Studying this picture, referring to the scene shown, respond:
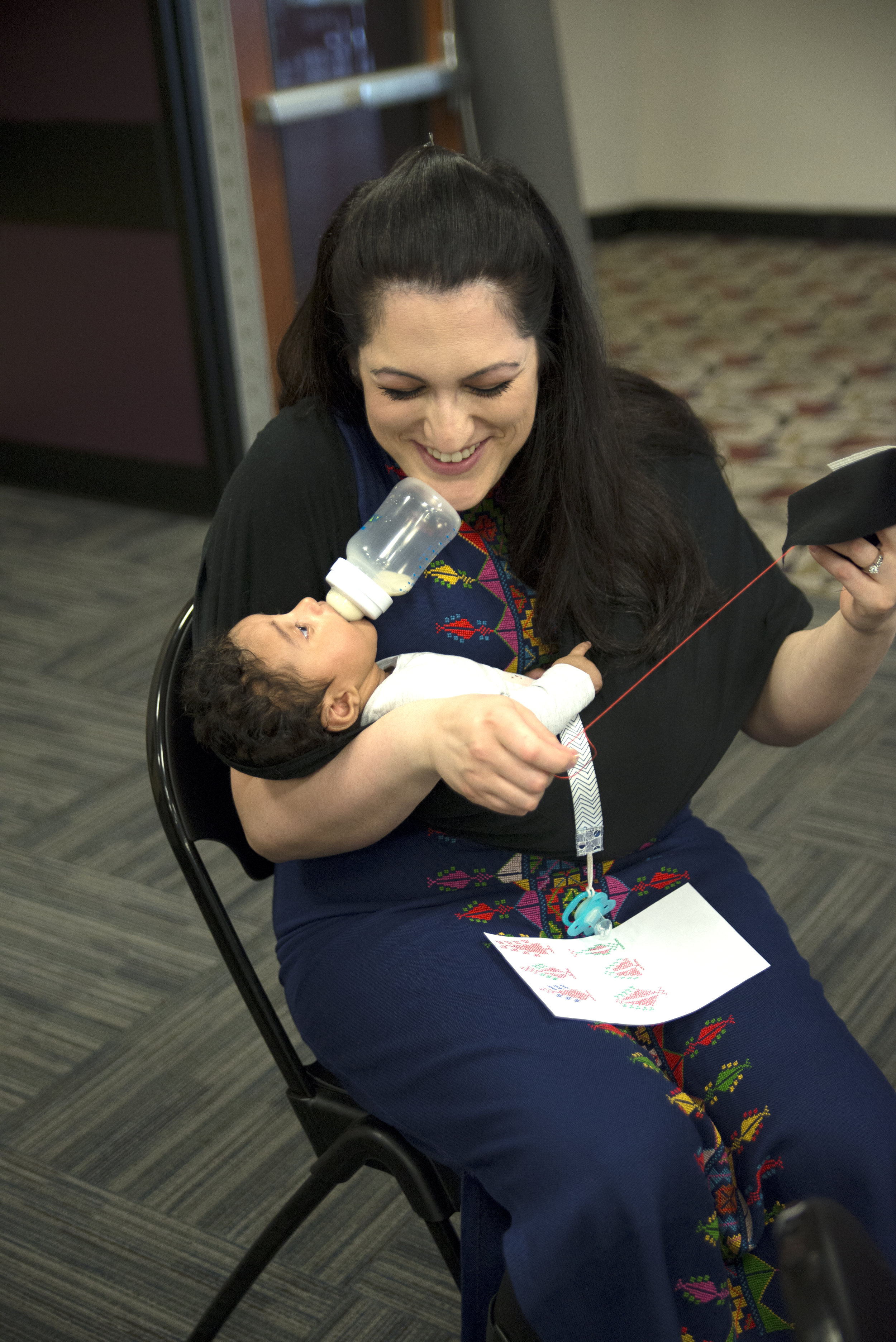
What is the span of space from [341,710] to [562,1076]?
41 cm

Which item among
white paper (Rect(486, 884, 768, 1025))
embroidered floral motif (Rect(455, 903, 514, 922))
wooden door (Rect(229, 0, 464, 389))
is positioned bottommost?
white paper (Rect(486, 884, 768, 1025))

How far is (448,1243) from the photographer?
4.12 feet

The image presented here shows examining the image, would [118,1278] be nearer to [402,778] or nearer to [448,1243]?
[448,1243]

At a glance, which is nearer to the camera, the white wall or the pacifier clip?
the pacifier clip

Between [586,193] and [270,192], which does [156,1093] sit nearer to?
[270,192]

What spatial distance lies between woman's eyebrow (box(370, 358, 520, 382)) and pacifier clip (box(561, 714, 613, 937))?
13.7 inches

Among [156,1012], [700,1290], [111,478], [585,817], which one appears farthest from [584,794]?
[111,478]

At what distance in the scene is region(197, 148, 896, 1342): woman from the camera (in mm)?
1031

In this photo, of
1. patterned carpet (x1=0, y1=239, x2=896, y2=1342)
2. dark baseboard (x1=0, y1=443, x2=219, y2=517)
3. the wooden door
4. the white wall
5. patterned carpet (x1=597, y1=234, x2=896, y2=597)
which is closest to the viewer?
patterned carpet (x1=0, y1=239, x2=896, y2=1342)

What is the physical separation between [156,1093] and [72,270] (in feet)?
9.74

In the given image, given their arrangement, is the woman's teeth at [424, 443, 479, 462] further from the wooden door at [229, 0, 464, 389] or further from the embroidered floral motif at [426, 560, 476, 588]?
the wooden door at [229, 0, 464, 389]

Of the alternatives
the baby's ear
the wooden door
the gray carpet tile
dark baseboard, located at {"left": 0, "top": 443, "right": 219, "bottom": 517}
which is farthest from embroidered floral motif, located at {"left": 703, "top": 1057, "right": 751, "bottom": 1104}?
dark baseboard, located at {"left": 0, "top": 443, "right": 219, "bottom": 517}

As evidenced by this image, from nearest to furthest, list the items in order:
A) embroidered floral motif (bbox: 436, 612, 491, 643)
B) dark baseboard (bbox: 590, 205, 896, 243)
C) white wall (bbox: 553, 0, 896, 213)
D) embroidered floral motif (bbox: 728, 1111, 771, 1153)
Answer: embroidered floral motif (bbox: 728, 1111, 771, 1153), embroidered floral motif (bbox: 436, 612, 491, 643), white wall (bbox: 553, 0, 896, 213), dark baseboard (bbox: 590, 205, 896, 243)

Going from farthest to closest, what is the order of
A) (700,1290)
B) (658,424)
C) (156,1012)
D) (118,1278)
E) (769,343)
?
1. (769,343)
2. (156,1012)
3. (118,1278)
4. (658,424)
5. (700,1290)
